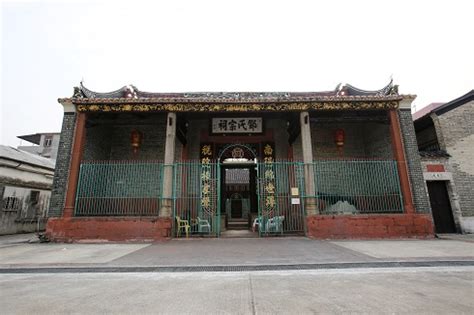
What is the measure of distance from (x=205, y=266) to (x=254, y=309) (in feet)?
6.44

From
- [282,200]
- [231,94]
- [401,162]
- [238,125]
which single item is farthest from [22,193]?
[401,162]

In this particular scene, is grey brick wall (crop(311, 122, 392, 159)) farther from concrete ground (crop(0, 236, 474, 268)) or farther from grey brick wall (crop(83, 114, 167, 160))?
grey brick wall (crop(83, 114, 167, 160))

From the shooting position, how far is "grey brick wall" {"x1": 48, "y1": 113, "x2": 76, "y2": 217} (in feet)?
24.5

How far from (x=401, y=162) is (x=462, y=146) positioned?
320 cm

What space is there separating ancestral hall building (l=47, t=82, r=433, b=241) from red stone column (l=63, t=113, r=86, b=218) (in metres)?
0.03

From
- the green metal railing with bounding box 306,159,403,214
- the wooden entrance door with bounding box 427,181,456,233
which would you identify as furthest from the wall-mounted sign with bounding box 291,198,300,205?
the wooden entrance door with bounding box 427,181,456,233

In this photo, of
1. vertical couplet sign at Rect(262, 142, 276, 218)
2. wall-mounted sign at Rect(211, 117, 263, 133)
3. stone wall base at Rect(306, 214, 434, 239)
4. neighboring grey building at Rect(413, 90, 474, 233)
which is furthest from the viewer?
wall-mounted sign at Rect(211, 117, 263, 133)

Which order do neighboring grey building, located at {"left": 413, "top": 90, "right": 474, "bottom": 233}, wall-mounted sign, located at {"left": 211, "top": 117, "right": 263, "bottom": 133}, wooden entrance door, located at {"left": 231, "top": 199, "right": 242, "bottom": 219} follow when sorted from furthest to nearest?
1. wooden entrance door, located at {"left": 231, "top": 199, "right": 242, "bottom": 219}
2. wall-mounted sign, located at {"left": 211, "top": 117, "right": 263, "bottom": 133}
3. neighboring grey building, located at {"left": 413, "top": 90, "right": 474, "bottom": 233}

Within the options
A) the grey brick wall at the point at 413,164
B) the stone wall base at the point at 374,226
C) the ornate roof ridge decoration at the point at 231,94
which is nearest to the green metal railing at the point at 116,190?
the ornate roof ridge decoration at the point at 231,94

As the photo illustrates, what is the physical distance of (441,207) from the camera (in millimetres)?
8531

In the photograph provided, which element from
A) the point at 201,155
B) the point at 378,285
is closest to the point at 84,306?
the point at 378,285

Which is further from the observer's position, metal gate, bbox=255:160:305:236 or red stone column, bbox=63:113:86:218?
metal gate, bbox=255:160:305:236

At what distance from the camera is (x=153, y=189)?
8.51 metres

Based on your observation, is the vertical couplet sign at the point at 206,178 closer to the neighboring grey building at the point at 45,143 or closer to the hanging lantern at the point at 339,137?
the hanging lantern at the point at 339,137
